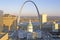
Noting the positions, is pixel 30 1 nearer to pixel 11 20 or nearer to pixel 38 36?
pixel 11 20

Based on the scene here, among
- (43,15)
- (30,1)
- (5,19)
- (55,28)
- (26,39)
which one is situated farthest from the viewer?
(5,19)

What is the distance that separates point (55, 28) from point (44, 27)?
5.69 metres

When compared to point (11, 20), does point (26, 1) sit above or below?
above

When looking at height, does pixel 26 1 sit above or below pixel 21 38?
above

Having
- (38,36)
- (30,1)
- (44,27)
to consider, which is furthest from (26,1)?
(38,36)

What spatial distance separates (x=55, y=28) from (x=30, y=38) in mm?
11174

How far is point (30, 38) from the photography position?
Answer: 18047mm

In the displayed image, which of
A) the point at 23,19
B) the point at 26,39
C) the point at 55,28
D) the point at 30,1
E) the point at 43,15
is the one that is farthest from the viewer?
the point at 23,19

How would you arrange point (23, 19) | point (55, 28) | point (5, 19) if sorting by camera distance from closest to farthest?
point (55, 28) < point (5, 19) < point (23, 19)

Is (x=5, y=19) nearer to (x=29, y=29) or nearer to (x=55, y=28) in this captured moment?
(x=55, y=28)

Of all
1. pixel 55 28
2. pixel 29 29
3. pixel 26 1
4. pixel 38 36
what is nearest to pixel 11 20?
pixel 26 1

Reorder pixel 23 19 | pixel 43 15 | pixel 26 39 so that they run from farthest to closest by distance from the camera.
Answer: pixel 23 19, pixel 43 15, pixel 26 39

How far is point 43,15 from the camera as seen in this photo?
135 feet

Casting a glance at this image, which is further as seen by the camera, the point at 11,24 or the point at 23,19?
the point at 23,19
